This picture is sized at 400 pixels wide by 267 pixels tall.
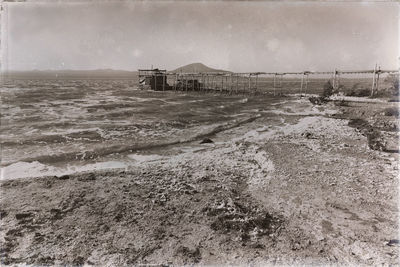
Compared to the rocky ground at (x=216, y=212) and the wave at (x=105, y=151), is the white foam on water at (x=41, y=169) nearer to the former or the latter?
the wave at (x=105, y=151)

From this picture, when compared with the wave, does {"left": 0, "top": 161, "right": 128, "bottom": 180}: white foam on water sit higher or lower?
lower

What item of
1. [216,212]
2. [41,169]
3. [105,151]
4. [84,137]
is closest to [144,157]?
[105,151]

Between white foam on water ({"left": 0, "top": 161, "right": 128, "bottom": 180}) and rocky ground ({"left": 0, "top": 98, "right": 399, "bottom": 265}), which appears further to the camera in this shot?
white foam on water ({"left": 0, "top": 161, "right": 128, "bottom": 180})

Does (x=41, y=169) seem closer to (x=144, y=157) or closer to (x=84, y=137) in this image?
(x=144, y=157)

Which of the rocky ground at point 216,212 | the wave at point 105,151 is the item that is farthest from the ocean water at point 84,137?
the rocky ground at point 216,212

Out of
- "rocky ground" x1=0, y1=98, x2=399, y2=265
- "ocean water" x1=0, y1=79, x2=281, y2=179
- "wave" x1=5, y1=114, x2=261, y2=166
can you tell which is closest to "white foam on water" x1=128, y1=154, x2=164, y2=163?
"ocean water" x1=0, y1=79, x2=281, y2=179

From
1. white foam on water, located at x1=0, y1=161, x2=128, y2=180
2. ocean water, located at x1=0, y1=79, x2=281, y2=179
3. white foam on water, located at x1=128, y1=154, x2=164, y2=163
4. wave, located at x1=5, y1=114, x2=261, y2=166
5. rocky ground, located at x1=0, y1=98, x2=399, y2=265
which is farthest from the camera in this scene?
wave, located at x1=5, y1=114, x2=261, y2=166

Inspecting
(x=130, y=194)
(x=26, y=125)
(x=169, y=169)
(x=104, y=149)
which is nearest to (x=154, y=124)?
(x=104, y=149)

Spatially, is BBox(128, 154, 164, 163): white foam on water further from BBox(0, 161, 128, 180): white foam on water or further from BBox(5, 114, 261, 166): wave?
BBox(5, 114, 261, 166): wave
